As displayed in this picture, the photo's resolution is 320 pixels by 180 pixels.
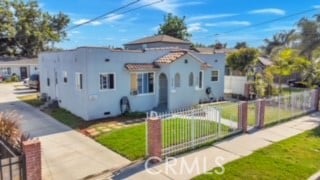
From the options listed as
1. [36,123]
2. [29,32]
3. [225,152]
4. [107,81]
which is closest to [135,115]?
[107,81]

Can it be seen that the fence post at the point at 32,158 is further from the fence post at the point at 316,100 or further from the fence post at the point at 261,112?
the fence post at the point at 316,100

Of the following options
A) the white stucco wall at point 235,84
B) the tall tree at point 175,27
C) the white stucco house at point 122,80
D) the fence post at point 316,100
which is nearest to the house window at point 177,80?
the white stucco house at point 122,80

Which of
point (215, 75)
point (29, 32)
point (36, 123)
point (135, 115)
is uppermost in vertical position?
point (29, 32)

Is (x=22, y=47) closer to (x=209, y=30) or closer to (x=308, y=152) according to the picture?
(x=209, y=30)

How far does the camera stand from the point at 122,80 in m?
16.3

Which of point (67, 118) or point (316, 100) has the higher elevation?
point (316, 100)

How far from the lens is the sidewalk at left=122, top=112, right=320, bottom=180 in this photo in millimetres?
8141

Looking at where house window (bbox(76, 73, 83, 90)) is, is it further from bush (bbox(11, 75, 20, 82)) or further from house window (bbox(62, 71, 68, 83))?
bush (bbox(11, 75, 20, 82))

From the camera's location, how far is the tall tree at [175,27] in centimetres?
4934

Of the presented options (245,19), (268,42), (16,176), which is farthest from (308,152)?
(268,42)

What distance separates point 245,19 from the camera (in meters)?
32.6

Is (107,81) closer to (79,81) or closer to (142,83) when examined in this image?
(79,81)

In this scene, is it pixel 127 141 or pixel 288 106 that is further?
pixel 288 106

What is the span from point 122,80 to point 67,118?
12.6ft
